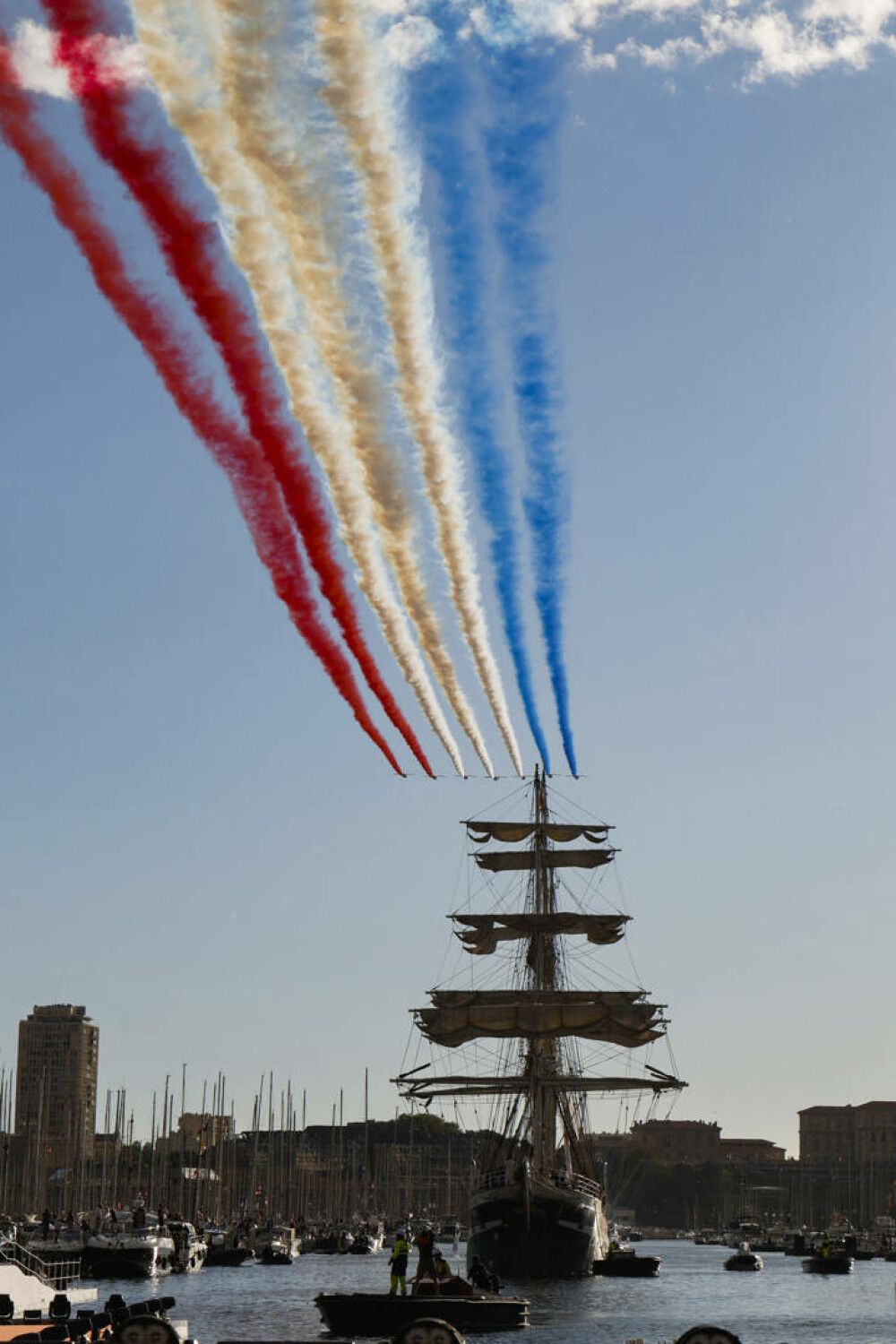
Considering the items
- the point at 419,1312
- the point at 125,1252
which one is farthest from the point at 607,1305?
the point at 419,1312

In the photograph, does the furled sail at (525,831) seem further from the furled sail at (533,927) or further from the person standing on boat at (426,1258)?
the person standing on boat at (426,1258)

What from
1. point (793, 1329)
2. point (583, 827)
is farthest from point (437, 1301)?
point (583, 827)

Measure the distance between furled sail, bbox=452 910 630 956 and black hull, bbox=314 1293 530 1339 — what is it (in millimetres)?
86329

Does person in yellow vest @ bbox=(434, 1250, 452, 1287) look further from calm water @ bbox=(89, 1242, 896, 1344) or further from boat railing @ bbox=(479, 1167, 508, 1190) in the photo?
boat railing @ bbox=(479, 1167, 508, 1190)

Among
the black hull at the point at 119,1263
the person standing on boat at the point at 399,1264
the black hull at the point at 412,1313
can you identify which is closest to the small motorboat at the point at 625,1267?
the black hull at the point at 119,1263

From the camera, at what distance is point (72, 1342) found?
45.1 metres

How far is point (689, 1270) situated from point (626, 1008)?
150 feet

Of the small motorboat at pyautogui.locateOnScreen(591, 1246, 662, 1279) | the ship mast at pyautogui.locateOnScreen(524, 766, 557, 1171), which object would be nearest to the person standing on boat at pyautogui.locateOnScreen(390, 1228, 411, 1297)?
the small motorboat at pyautogui.locateOnScreen(591, 1246, 662, 1279)

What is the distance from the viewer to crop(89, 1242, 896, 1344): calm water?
263 ft

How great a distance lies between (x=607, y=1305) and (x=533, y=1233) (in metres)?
17.5

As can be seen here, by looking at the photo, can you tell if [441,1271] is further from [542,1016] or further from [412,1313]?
[542,1016]

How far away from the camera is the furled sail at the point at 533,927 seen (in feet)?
488

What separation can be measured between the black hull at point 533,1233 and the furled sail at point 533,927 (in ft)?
94.4

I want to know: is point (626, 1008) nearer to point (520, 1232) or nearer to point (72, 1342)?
point (520, 1232)
